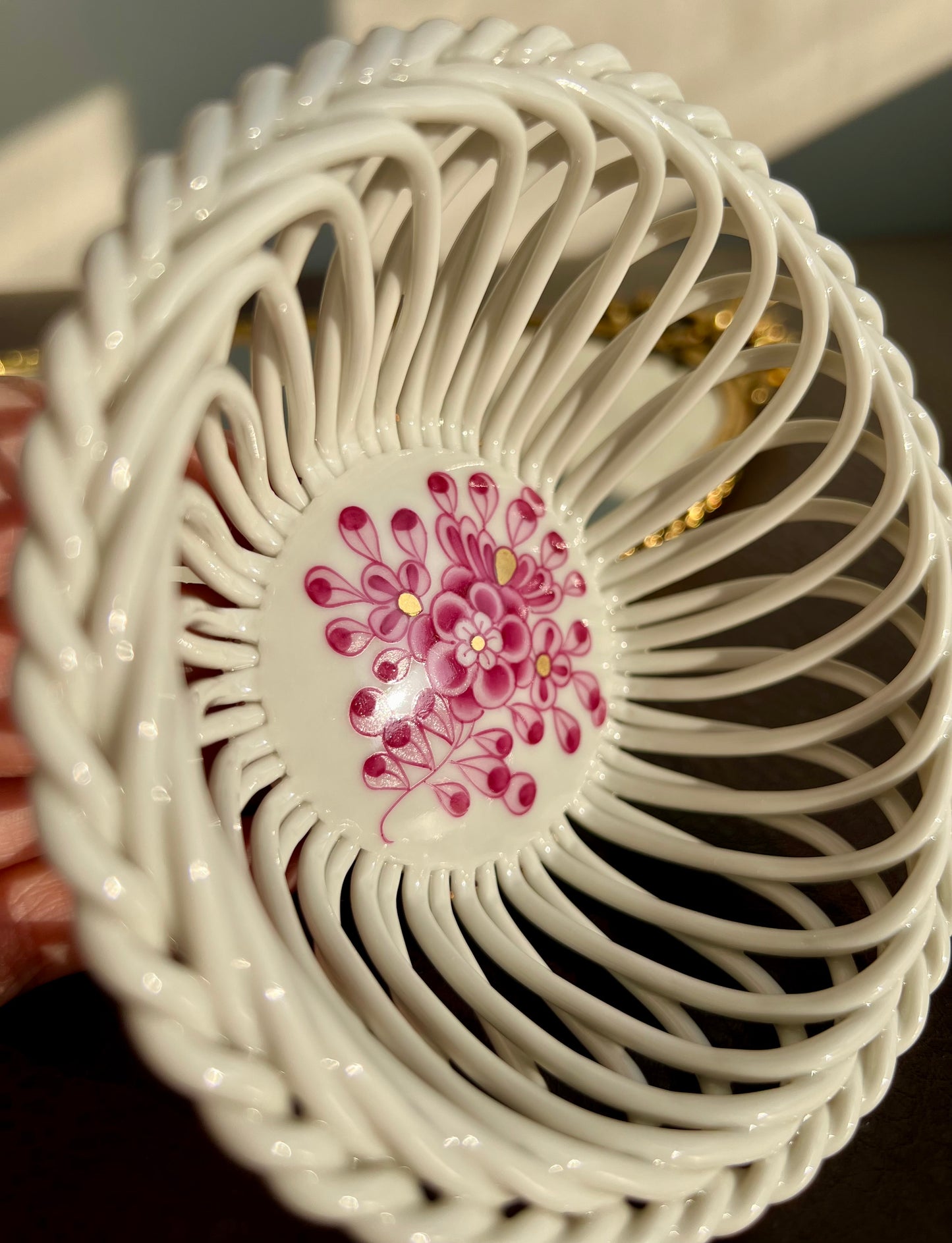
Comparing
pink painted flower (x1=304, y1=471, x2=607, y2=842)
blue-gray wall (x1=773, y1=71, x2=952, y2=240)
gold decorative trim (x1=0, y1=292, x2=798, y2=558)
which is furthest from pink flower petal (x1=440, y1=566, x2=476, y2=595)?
blue-gray wall (x1=773, y1=71, x2=952, y2=240)

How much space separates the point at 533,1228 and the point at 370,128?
27cm

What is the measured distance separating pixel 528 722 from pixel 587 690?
0.15 ft

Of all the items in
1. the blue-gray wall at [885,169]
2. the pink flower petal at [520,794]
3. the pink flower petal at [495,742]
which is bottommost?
the pink flower petal at [520,794]

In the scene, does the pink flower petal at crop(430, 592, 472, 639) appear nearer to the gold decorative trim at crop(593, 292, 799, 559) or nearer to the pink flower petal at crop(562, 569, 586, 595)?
the pink flower petal at crop(562, 569, 586, 595)

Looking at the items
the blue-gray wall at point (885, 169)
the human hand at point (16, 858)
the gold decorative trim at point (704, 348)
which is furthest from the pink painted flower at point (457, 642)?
the blue-gray wall at point (885, 169)

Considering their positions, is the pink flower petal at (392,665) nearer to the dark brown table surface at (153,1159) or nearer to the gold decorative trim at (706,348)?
the dark brown table surface at (153,1159)

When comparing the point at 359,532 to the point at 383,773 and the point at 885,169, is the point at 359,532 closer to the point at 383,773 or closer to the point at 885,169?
the point at 383,773

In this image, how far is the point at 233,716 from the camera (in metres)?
0.30

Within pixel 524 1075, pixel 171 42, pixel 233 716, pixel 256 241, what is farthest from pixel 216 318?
pixel 171 42

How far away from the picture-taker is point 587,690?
40 cm

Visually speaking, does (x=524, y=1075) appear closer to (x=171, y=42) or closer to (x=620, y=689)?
(x=620, y=689)

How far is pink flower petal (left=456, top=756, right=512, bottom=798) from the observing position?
342 millimetres

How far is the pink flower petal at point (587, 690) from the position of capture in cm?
39

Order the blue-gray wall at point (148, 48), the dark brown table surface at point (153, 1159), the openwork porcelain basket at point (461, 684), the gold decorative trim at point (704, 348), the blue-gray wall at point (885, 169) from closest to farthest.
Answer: the openwork porcelain basket at point (461, 684), the dark brown table surface at point (153, 1159), the blue-gray wall at point (148, 48), the gold decorative trim at point (704, 348), the blue-gray wall at point (885, 169)
